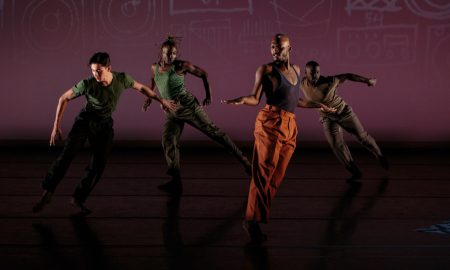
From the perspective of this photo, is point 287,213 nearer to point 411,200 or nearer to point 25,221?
point 411,200

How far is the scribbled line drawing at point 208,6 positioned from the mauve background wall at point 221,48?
0.01 meters

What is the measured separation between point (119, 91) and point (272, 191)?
1.41 m

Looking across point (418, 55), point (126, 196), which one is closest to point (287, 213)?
point (126, 196)

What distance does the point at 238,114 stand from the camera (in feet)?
28.5

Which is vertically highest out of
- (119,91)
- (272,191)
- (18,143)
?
(119,91)

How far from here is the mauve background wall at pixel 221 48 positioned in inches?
335

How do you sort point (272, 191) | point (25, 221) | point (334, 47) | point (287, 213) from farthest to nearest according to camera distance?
point (334, 47)
point (287, 213)
point (25, 221)
point (272, 191)

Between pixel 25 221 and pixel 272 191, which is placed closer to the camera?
pixel 272 191

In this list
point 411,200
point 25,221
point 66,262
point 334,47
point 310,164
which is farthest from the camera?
point 334,47

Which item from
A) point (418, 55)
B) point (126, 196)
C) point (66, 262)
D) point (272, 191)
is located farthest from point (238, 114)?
point (66, 262)

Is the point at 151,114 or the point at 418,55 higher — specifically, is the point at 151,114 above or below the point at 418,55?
below

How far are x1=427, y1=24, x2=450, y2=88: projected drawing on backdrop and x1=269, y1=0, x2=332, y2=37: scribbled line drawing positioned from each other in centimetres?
127

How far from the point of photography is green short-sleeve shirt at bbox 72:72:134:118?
5.02 m

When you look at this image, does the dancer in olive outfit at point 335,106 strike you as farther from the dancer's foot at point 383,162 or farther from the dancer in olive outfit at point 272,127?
the dancer in olive outfit at point 272,127
